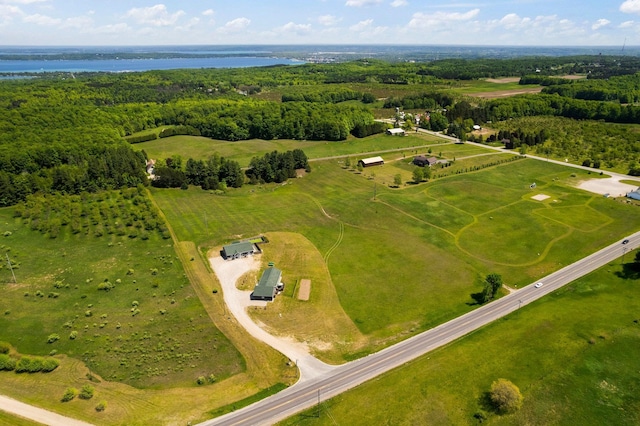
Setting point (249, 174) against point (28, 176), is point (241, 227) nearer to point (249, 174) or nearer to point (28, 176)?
point (249, 174)

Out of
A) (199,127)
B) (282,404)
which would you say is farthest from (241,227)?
(199,127)

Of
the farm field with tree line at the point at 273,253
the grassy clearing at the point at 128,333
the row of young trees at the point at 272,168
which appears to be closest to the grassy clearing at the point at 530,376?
the farm field with tree line at the point at 273,253

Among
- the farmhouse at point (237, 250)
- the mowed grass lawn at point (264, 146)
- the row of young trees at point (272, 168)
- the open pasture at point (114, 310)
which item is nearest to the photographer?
the open pasture at point (114, 310)

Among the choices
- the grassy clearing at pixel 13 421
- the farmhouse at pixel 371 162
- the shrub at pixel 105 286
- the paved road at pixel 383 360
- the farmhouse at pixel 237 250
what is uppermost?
the farmhouse at pixel 371 162

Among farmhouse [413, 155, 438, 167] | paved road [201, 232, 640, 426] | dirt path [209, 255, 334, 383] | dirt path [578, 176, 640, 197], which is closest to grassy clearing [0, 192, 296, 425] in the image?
dirt path [209, 255, 334, 383]

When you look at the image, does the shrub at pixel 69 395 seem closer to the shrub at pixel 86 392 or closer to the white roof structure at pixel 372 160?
the shrub at pixel 86 392

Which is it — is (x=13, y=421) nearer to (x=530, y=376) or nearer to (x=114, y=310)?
(x=114, y=310)
